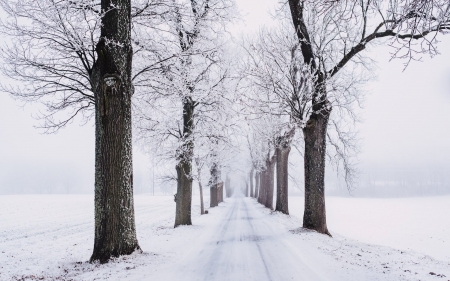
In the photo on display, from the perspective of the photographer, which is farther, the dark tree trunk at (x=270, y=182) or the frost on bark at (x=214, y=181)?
A: the frost on bark at (x=214, y=181)

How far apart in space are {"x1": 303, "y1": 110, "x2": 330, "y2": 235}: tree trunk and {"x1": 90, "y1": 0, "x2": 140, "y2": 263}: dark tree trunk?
6415mm

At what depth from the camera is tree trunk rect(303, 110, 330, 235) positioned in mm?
10086

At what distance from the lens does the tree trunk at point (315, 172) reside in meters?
10.1

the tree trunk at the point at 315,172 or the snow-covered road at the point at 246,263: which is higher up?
the tree trunk at the point at 315,172

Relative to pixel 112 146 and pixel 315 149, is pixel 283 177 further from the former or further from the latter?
pixel 112 146

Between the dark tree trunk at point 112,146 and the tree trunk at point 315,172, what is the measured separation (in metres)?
6.41

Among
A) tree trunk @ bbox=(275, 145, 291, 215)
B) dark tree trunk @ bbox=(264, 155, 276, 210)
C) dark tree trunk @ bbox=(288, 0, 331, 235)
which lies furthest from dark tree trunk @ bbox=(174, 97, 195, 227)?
dark tree trunk @ bbox=(264, 155, 276, 210)

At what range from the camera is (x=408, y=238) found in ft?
50.4

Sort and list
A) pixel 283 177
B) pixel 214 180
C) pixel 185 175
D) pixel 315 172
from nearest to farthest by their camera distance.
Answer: pixel 315 172 → pixel 185 175 → pixel 283 177 → pixel 214 180

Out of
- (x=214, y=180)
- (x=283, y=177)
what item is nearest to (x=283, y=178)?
(x=283, y=177)

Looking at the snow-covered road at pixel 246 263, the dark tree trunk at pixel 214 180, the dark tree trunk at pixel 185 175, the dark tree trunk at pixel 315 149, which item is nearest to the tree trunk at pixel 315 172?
the dark tree trunk at pixel 315 149

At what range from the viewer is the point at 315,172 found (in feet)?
33.5

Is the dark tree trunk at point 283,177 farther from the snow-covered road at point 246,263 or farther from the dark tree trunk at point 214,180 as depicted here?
the snow-covered road at point 246,263

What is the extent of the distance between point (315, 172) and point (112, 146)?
716 centimetres
